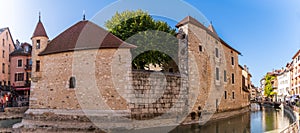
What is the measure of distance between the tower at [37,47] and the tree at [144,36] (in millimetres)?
5995

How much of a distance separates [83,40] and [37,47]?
376 centimetres

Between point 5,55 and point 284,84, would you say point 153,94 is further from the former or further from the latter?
point 284,84

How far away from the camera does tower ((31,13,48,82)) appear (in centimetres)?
1717

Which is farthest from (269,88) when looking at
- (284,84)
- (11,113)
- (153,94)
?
(11,113)

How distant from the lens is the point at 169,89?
18.3 metres

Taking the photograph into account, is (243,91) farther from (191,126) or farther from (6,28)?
(6,28)

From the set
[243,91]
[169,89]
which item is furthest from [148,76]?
[243,91]

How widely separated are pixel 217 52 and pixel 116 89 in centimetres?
1346

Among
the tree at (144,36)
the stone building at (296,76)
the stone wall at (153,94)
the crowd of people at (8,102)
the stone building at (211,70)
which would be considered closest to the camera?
the stone wall at (153,94)

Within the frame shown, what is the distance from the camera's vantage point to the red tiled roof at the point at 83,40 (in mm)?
15797

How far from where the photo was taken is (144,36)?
2108 centimetres

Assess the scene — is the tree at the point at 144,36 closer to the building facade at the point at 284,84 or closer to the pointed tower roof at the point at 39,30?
the pointed tower roof at the point at 39,30

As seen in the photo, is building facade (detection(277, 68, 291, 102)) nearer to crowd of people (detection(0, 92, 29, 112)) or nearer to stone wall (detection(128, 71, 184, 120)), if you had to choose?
stone wall (detection(128, 71, 184, 120))

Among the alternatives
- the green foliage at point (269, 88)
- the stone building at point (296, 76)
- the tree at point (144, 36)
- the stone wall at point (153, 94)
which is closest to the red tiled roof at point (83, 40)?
the stone wall at point (153, 94)
